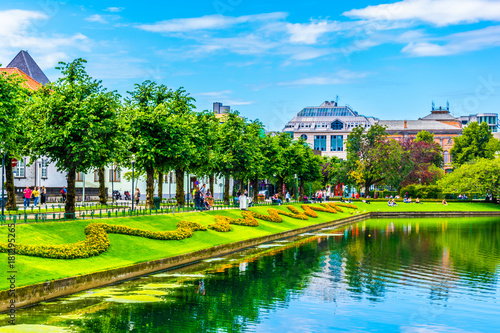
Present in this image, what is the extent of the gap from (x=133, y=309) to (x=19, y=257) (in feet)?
17.5

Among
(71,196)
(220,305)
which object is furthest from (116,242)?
(220,305)

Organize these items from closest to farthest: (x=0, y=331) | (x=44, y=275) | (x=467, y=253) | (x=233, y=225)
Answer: (x=0, y=331) → (x=44, y=275) → (x=467, y=253) → (x=233, y=225)

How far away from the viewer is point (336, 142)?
541 feet

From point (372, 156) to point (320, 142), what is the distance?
68515 mm

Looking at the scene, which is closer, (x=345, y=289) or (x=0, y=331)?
(x=0, y=331)

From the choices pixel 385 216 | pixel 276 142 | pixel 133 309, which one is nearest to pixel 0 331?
pixel 133 309

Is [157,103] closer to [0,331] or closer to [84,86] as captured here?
[84,86]

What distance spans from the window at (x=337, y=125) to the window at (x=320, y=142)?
4031mm

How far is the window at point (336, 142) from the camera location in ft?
539

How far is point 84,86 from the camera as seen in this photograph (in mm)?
32031

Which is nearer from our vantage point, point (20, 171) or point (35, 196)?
point (35, 196)

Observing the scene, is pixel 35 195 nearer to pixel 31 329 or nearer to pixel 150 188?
pixel 150 188

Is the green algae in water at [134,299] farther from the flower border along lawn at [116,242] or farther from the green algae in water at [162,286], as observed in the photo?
the flower border along lawn at [116,242]

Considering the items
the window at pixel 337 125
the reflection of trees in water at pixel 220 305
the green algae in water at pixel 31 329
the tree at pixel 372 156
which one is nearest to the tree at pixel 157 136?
the reflection of trees in water at pixel 220 305
